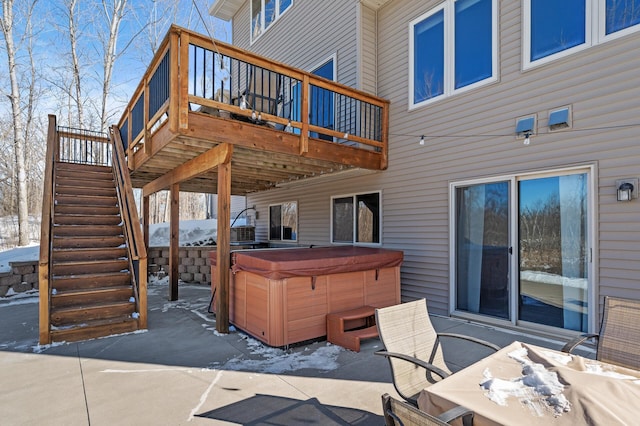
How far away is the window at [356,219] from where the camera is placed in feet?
21.4

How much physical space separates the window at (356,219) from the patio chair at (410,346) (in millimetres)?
3820

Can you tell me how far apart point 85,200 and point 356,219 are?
16.6ft

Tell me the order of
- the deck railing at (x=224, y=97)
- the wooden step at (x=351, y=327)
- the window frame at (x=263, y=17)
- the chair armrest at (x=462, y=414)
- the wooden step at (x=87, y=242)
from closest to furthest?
the chair armrest at (x=462, y=414)
the deck railing at (x=224, y=97)
the wooden step at (x=351, y=327)
the wooden step at (x=87, y=242)
the window frame at (x=263, y=17)

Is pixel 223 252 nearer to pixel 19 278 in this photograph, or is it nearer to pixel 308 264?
pixel 308 264

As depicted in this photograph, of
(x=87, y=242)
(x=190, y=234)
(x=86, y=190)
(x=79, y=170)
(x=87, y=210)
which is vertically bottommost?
(x=190, y=234)

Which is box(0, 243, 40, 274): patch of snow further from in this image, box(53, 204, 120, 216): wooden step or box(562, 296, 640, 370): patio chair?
box(562, 296, 640, 370): patio chair

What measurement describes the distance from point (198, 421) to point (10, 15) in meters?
14.4

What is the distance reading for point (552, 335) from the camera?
13.5 ft

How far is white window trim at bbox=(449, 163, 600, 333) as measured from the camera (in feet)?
12.5

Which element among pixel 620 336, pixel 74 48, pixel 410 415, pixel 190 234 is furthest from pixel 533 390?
pixel 74 48

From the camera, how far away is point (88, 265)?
5.24 m

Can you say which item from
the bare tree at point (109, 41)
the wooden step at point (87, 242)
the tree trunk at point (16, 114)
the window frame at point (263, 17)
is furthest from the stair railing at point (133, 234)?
the bare tree at point (109, 41)

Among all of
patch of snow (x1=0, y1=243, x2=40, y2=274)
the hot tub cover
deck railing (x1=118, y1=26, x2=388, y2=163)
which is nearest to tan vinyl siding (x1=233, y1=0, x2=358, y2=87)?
deck railing (x1=118, y1=26, x2=388, y2=163)

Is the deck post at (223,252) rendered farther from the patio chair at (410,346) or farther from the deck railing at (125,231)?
the patio chair at (410,346)
